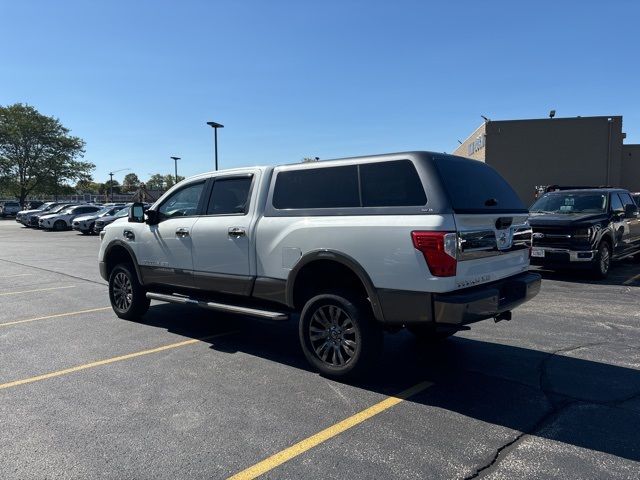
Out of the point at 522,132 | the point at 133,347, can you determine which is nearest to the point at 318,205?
the point at 133,347

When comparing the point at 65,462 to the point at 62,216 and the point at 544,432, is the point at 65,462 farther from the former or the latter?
the point at 62,216

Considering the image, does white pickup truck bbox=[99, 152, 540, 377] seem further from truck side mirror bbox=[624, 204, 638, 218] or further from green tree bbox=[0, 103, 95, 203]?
green tree bbox=[0, 103, 95, 203]

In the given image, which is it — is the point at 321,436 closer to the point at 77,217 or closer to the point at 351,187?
the point at 351,187

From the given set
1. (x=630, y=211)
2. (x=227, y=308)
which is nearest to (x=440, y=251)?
(x=227, y=308)

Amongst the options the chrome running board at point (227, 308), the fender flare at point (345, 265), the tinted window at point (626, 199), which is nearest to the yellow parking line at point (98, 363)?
the chrome running board at point (227, 308)

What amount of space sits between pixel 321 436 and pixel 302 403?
59 centimetres

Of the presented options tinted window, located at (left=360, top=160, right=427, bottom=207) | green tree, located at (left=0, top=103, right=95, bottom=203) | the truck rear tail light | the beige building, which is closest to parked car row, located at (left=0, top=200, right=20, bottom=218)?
green tree, located at (left=0, top=103, right=95, bottom=203)

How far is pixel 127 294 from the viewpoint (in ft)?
22.5

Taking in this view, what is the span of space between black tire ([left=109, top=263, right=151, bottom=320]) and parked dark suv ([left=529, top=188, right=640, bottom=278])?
25.1 feet

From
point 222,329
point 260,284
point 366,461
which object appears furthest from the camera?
point 222,329

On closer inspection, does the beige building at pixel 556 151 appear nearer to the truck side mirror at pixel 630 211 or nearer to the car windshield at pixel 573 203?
the truck side mirror at pixel 630 211

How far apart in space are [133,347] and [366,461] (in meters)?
3.51

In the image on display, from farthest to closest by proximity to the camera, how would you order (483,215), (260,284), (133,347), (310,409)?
(133,347), (260,284), (483,215), (310,409)

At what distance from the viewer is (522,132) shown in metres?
30.3
